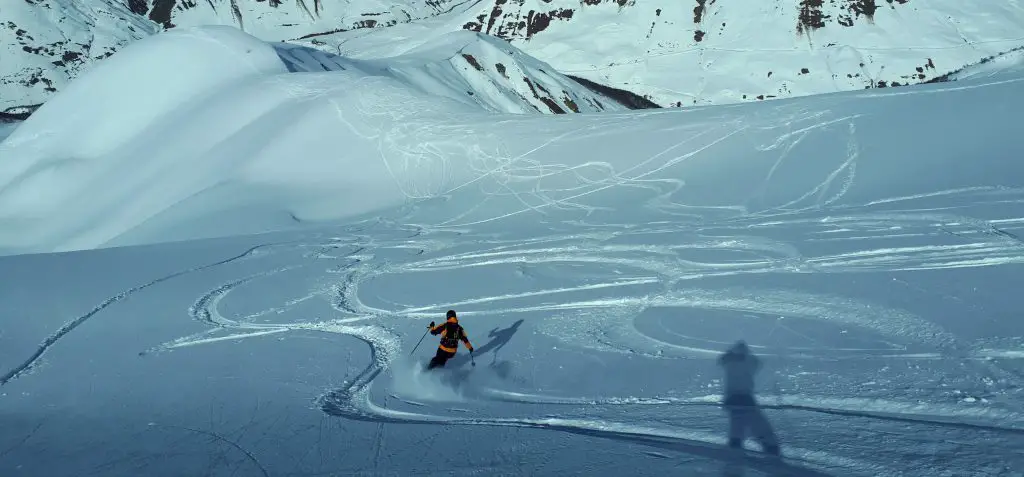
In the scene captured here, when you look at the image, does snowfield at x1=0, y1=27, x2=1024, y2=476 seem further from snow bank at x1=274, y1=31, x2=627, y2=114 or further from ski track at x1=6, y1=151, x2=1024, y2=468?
snow bank at x1=274, y1=31, x2=627, y2=114

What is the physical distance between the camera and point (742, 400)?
6.23m

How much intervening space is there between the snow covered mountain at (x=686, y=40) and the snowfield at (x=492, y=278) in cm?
4363

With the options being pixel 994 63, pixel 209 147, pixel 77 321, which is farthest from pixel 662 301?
pixel 994 63

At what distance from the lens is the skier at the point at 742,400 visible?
533cm

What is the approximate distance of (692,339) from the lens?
8172 millimetres

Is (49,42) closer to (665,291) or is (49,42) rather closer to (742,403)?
(665,291)

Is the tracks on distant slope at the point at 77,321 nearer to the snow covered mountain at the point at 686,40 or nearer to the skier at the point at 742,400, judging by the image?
the skier at the point at 742,400

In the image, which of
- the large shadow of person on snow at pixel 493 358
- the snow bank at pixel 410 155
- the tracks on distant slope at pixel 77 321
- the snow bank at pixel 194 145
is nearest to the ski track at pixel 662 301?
the large shadow of person on snow at pixel 493 358

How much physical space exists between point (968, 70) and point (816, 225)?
7279cm

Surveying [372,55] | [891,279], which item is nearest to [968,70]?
[372,55]

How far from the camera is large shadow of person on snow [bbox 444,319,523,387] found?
7807 mm

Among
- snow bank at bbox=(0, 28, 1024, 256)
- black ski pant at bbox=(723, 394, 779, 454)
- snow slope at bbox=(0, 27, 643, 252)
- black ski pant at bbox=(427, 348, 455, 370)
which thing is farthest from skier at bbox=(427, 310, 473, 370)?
snow slope at bbox=(0, 27, 643, 252)

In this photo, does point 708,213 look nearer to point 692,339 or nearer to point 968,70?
point 692,339

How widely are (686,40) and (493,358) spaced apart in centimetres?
8891
